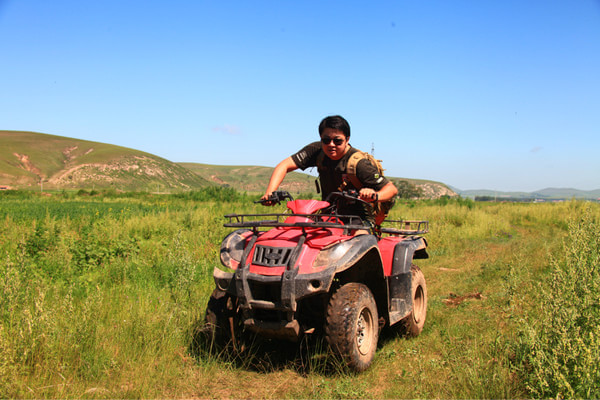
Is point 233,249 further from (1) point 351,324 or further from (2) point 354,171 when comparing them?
(2) point 354,171

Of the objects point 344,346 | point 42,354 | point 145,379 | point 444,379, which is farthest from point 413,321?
point 42,354

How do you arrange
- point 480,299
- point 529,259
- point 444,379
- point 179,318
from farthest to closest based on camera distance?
point 529,259, point 480,299, point 179,318, point 444,379

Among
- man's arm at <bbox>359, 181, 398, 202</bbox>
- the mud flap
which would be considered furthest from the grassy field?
man's arm at <bbox>359, 181, 398, 202</bbox>

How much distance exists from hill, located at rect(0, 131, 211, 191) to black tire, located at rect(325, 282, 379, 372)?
104807 mm

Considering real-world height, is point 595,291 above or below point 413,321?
above

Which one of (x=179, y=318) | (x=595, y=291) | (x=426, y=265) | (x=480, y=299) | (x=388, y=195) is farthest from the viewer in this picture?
(x=426, y=265)

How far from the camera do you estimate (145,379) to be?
3.73 metres

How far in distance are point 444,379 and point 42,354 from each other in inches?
135

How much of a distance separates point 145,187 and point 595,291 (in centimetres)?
11972

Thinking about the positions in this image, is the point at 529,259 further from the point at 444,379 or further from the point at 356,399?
the point at 356,399

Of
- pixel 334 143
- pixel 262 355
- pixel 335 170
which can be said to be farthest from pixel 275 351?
pixel 334 143

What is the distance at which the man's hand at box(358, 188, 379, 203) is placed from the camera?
4309mm

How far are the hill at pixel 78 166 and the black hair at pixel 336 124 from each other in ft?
341

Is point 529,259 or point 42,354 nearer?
point 42,354
